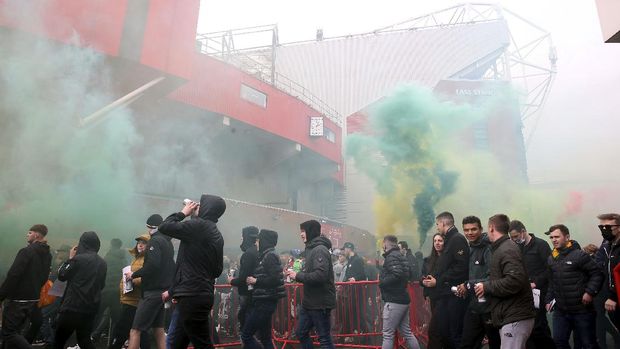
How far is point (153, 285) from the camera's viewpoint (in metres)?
4.23

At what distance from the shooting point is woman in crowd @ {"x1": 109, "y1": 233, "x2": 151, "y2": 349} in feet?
14.0

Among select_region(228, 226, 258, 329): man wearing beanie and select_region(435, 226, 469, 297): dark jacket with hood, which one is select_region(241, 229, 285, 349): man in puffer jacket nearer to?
select_region(228, 226, 258, 329): man wearing beanie

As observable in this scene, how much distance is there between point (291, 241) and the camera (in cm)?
1656

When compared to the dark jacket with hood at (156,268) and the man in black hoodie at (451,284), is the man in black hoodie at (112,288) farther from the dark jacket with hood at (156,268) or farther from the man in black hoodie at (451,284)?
the man in black hoodie at (451,284)

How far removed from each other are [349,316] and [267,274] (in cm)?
257

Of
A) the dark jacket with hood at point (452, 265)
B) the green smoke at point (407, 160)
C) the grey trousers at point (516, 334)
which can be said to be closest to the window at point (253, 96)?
the green smoke at point (407, 160)

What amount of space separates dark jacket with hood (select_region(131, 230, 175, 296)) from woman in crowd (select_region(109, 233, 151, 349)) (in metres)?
0.29

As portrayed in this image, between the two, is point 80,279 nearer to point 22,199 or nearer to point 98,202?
point 22,199

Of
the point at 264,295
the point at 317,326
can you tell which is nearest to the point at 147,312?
the point at 264,295

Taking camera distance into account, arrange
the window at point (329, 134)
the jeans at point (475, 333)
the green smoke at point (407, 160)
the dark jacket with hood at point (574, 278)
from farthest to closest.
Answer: the green smoke at point (407, 160), the window at point (329, 134), the dark jacket with hood at point (574, 278), the jeans at point (475, 333)

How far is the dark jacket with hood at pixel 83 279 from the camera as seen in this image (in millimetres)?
4078

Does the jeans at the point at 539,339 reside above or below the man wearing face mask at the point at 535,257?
below

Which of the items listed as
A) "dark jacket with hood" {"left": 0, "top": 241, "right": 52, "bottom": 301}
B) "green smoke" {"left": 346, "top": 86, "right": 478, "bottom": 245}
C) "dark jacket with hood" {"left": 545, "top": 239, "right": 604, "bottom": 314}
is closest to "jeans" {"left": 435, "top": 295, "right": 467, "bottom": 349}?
"dark jacket with hood" {"left": 545, "top": 239, "right": 604, "bottom": 314}

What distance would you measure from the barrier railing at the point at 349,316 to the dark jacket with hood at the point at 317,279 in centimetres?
201
